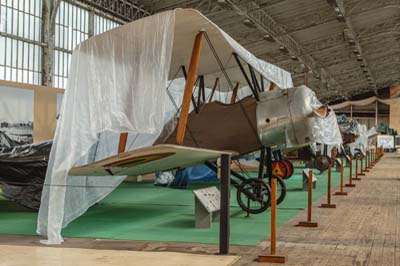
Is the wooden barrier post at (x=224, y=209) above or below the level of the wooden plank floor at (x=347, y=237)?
above

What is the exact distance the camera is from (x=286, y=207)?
10.0 metres

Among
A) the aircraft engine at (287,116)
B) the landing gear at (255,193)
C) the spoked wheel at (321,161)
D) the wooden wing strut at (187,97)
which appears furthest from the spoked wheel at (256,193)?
the spoked wheel at (321,161)

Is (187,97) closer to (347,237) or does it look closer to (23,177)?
(347,237)

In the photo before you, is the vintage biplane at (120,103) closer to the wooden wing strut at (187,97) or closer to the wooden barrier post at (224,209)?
the wooden wing strut at (187,97)

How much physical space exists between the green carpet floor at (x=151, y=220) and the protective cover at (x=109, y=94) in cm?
77

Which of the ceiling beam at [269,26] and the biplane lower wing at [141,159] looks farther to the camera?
the ceiling beam at [269,26]

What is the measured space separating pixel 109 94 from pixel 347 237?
127 inches

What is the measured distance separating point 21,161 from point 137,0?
45.8 feet

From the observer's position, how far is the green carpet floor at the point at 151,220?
6.93m

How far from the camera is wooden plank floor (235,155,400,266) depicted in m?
5.45

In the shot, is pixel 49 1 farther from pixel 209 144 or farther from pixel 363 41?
pixel 363 41

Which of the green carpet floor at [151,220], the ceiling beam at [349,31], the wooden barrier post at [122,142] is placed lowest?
the green carpet floor at [151,220]

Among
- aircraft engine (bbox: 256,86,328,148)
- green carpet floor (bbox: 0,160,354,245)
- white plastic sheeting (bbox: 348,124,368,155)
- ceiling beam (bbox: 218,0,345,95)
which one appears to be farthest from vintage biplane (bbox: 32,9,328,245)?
white plastic sheeting (bbox: 348,124,368,155)

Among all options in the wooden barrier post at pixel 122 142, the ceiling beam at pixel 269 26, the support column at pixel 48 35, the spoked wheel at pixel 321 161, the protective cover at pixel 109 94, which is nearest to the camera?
the protective cover at pixel 109 94
